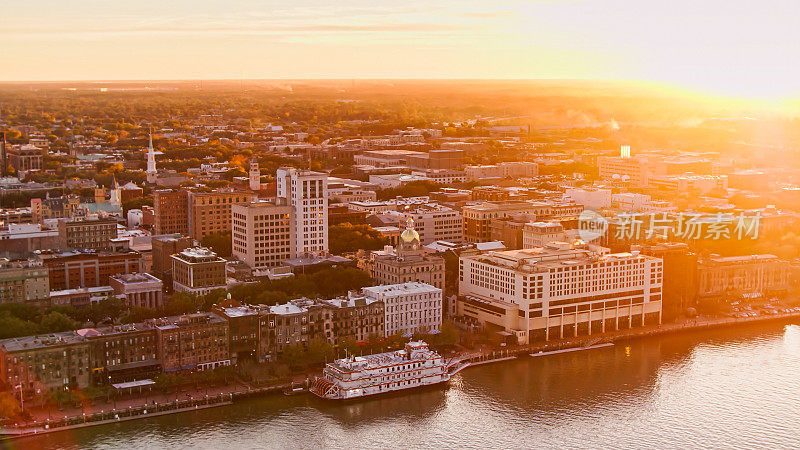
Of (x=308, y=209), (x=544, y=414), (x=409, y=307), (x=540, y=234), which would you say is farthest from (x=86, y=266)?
(x=544, y=414)

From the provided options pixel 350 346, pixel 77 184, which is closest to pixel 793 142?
pixel 77 184

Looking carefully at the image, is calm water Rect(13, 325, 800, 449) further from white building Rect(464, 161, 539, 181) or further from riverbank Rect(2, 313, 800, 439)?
white building Rect(464, 161, 539, 181)

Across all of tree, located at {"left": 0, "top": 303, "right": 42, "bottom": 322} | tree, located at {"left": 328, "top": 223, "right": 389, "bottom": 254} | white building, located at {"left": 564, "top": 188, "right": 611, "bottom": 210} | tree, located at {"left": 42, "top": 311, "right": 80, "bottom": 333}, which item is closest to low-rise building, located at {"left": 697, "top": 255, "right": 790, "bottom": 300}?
tree, located at {"left": 328, "top": 223, "right": 389, "bottom": 254}

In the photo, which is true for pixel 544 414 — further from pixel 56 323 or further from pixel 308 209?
pixel 308 209

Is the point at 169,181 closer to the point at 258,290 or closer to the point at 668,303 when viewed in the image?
the point at 258,290

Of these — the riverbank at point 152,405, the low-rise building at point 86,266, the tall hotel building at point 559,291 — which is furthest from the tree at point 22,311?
the tall hotel building at point 559,291

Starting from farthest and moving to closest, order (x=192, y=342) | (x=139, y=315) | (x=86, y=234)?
(x=86, y=234) → (x=139, y=315) → (x=192, y=342)
